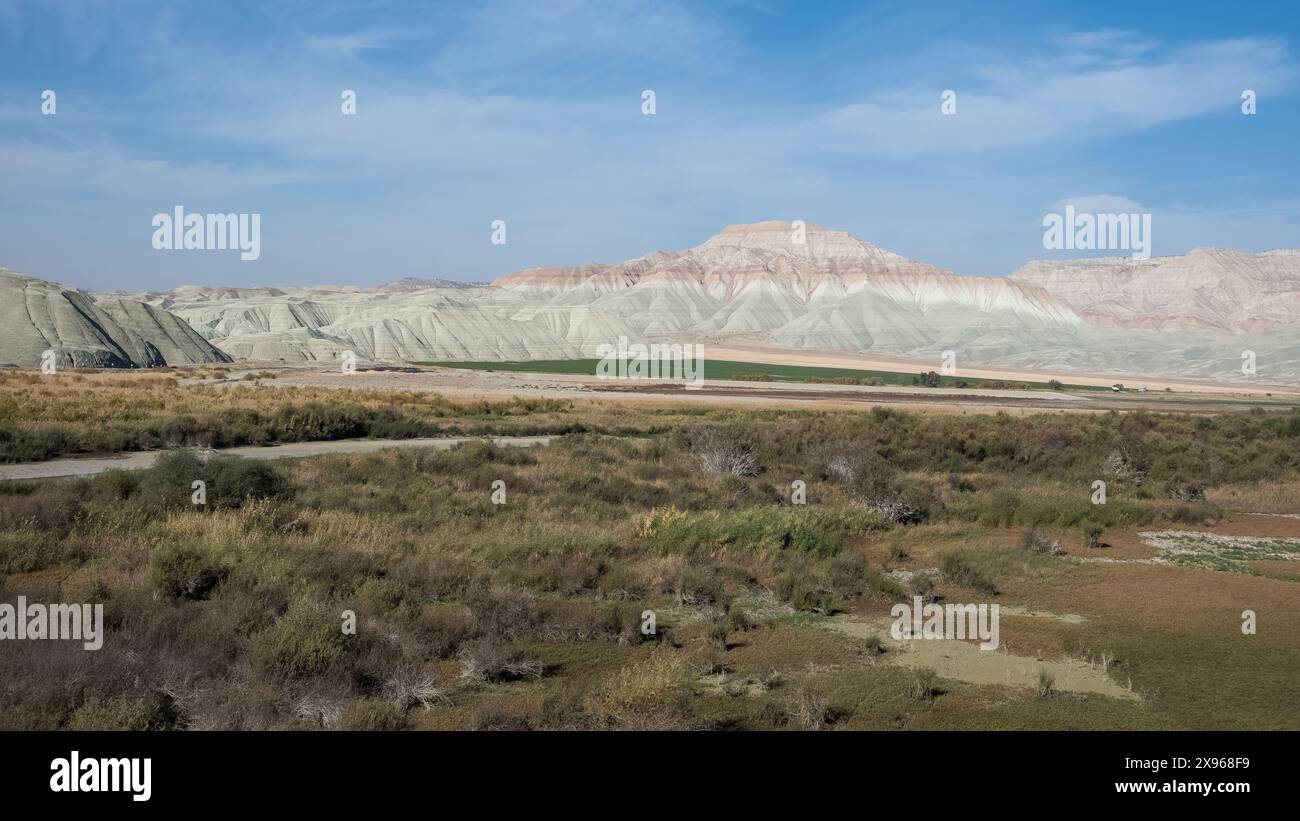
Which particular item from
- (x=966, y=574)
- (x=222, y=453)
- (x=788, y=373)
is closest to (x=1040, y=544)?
(x=966, y=574)

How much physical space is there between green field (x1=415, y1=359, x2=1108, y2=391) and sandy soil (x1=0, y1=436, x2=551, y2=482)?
7666 cm

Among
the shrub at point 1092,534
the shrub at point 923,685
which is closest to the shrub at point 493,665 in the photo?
the shrub at point 923,685

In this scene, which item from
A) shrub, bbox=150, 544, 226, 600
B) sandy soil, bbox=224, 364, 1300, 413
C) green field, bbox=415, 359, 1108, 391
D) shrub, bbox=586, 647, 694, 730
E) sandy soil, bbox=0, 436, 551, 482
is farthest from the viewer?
green field, bbox=415, 359, 1108, 391

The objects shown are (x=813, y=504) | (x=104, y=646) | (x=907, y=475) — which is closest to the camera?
(x=104, y=646)

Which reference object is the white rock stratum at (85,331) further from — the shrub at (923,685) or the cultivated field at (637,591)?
the shrub at (923,685)

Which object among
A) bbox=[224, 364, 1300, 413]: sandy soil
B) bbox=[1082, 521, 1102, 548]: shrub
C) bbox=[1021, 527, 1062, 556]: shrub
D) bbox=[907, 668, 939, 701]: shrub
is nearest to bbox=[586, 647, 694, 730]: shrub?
bbox=[907, 668, 939, 701]: shrub

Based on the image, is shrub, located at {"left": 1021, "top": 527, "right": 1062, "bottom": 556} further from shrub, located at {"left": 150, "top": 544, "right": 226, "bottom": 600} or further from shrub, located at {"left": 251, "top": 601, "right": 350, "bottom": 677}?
shrub, located at {"left": 150, "top": 544, "right": 226, "bottom": 600}

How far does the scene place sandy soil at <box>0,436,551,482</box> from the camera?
73.9 ft

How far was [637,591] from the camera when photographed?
43.0 ft

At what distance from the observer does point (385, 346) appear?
160 m

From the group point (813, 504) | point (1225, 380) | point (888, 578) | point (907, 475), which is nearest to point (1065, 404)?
point (907, 475)
